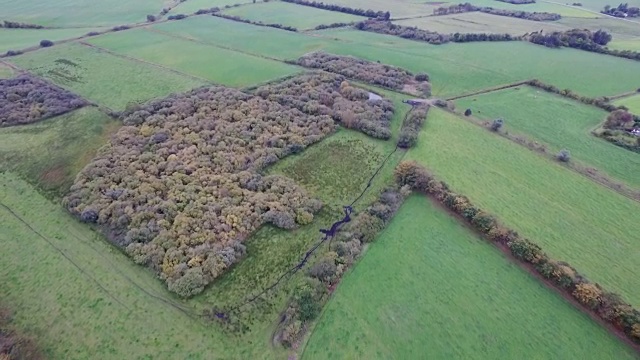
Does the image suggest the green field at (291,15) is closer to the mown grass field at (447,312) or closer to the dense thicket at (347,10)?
the dense thicket at (347,10)

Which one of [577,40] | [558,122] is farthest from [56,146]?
[577,40]

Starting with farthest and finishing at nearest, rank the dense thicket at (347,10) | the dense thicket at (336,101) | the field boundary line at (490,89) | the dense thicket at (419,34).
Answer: the dense thicket at (347,10) < the dense thicket at (419,34) < the field boundary line at (490,89) < the dense thicket at (336,101)

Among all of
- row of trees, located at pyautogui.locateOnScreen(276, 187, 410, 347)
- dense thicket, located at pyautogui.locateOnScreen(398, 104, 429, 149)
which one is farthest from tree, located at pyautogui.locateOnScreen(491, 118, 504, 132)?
row of trees, located at pyautogui.locateOnScreen(276, 187, 410, 347)

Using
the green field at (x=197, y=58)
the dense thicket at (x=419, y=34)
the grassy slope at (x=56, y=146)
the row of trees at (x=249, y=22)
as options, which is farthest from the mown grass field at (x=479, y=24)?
the grassy slope at (x=56, y=146)

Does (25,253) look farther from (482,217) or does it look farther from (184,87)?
(482,217)

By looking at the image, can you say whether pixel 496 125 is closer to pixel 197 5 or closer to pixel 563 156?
pixel 563 156

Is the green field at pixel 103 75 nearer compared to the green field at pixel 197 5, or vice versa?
the green field at pixel 103 75

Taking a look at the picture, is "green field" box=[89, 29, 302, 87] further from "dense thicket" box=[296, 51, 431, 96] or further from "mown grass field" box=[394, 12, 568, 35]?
"mown grass field" box=[394, 12, 568, 35]
